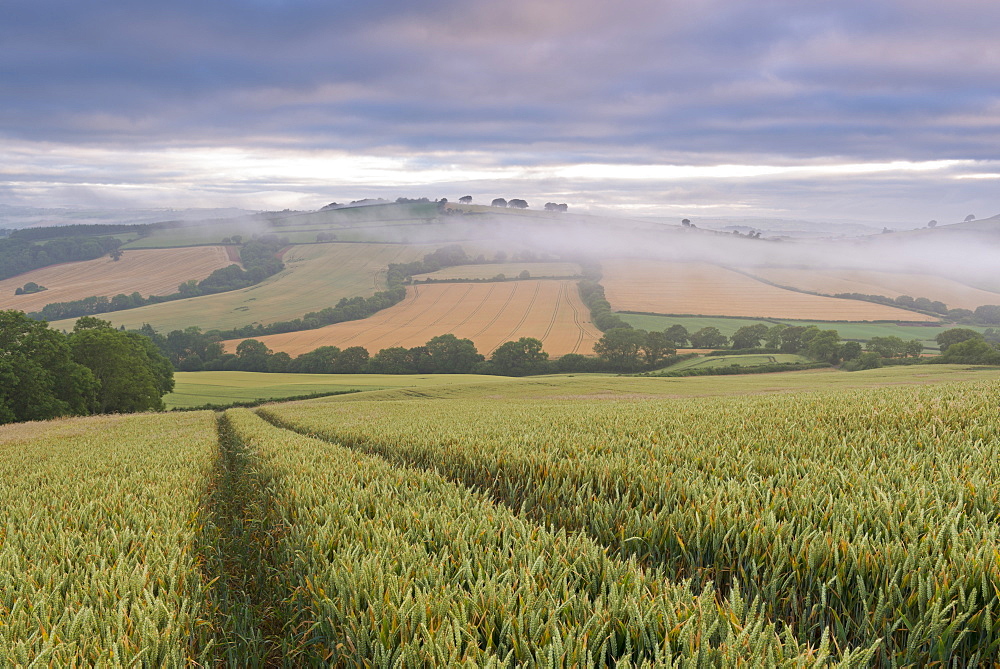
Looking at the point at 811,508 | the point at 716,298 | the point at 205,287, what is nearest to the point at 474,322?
the point at 716,298

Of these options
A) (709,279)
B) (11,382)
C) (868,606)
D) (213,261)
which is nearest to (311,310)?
(213,261)

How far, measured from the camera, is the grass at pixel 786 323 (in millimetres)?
94688

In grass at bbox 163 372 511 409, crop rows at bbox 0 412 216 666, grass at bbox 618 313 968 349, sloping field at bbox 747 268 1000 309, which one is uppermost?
sloping field at bbox 747 268 1000 309

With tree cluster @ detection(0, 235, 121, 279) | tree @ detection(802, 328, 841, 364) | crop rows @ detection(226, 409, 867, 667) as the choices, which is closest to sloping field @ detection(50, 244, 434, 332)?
tree cluster @ detection(0, 235, 121, 279)

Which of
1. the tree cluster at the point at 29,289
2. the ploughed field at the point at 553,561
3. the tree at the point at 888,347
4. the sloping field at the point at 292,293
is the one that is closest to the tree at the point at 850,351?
the tree at the point at 888,347

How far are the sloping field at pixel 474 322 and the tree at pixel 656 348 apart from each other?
9.74 metres

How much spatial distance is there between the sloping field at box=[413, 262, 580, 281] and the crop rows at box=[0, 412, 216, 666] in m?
150

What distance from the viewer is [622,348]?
82875 millimetres

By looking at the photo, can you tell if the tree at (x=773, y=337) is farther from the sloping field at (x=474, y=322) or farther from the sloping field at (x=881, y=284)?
the sloping field at (x=881, y=284)

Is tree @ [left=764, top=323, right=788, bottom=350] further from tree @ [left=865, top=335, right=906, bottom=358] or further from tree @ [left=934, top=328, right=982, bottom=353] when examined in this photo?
tree @ [left=934, top=328, right=982, bottom=353]

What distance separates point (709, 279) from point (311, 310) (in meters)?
115

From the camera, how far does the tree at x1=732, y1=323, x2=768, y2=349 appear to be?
88.3m

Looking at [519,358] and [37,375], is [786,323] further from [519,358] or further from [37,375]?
[37,375]

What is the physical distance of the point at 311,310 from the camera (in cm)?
12725
